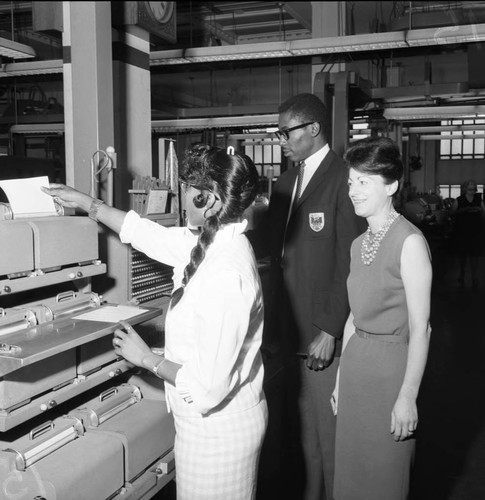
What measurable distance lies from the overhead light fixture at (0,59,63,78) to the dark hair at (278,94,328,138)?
4.32m

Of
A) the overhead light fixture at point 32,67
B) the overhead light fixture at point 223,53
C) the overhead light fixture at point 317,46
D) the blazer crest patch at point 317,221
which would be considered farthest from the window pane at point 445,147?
the blazer crest patch at point 317,221

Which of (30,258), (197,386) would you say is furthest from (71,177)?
(197,386)

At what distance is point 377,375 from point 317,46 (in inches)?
156

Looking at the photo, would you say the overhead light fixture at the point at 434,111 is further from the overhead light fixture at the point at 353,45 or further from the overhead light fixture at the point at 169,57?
the overhead light fixture at the point at 169,57

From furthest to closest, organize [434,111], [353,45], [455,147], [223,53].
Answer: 1. [455,147]
2. [434,111]
3. [223,53]
4. [353,45]

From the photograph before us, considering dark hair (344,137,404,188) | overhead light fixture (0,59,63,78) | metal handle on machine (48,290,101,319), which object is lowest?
metal handle on machine (48,290,101,319)

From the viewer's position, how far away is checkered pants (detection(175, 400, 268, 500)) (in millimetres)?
1417

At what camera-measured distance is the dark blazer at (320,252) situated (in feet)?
6.95

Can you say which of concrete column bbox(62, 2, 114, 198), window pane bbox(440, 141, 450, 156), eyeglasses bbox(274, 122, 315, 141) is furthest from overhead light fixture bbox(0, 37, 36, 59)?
window pane bbox(440, 141, 450, 156)

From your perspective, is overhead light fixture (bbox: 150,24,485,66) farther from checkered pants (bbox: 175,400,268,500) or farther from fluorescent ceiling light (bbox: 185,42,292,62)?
checkered pants (bbox: 175,400,268,500)

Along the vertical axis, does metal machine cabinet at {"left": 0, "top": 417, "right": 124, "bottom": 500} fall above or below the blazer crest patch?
below

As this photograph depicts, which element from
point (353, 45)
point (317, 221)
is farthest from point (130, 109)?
point (353, 45)

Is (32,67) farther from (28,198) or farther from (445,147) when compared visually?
A: (445,147)

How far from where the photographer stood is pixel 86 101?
1.99 m
